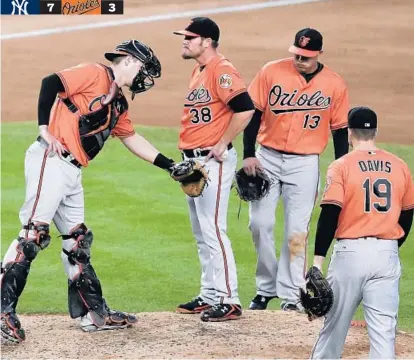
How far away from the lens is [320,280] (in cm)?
579

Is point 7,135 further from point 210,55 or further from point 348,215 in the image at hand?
point 348,215

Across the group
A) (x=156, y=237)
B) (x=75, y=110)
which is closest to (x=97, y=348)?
(x=75, y=110)

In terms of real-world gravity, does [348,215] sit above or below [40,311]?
above

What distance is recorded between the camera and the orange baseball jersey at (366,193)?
577 cm

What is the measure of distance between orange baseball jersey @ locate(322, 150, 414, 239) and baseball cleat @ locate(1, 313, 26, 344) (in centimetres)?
194

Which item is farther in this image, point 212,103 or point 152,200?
point 152,200

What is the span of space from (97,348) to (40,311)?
1451 mm

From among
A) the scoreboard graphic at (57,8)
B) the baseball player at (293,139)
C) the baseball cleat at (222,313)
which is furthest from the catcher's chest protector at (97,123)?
the scoreboard graphic at (57,8)

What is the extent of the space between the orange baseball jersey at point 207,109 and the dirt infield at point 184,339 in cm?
112

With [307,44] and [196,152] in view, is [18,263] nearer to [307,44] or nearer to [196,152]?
[196,152]

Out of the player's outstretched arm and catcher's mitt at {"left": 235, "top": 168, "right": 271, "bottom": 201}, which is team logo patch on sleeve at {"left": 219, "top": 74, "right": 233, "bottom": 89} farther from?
catcher's mitt at {"left": 235, "top": 168, "right": 271, "bottom": 201}

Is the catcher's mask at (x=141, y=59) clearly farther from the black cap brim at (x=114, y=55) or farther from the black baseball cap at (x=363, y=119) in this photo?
the black baseball cap at (x=363, y=119)

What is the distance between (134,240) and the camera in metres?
9.56

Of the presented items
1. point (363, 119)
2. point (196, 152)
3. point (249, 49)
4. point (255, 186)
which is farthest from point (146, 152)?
point (249, 49)
